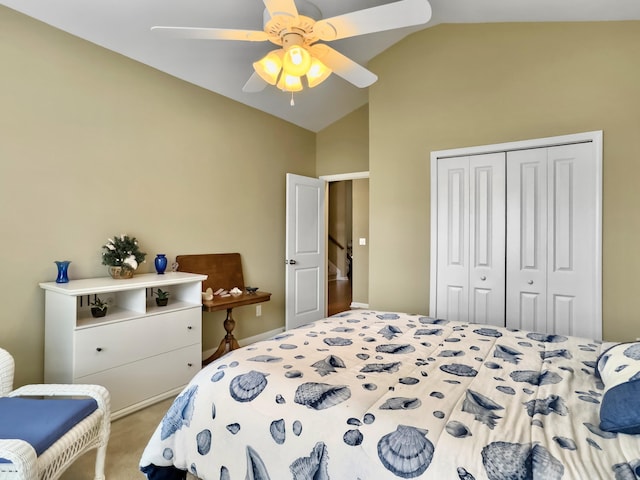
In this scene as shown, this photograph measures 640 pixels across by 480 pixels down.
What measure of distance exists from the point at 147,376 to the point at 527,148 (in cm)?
339

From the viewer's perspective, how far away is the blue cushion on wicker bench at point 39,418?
139 centimetres

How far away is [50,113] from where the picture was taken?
2.38m

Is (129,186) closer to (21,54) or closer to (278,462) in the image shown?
(21,54)

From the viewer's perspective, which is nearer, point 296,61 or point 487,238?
point 296,61

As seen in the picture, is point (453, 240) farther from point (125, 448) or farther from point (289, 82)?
point (125, 448)

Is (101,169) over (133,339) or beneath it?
over

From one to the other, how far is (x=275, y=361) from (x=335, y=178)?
351cm

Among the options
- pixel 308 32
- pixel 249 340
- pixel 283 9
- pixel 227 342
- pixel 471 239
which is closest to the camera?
pixel 283 9

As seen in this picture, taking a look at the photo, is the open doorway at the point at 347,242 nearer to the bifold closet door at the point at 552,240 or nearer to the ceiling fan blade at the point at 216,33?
the bifold closet door at the point at 552,240

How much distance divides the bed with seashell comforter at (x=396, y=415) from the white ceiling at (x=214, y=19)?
2341 millimetres

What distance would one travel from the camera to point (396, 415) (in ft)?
3.48

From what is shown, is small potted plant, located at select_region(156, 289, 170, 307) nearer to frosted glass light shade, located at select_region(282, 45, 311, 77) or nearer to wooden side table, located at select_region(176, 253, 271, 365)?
wooden side table, located at select_region(176, 253, 271, 365)

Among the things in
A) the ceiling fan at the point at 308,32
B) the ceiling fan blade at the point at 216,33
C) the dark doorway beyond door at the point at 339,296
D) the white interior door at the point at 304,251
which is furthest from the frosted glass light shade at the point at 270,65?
the dark doorway beyond door at the point at 339,296

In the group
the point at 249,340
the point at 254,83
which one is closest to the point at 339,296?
the point at 249,340
